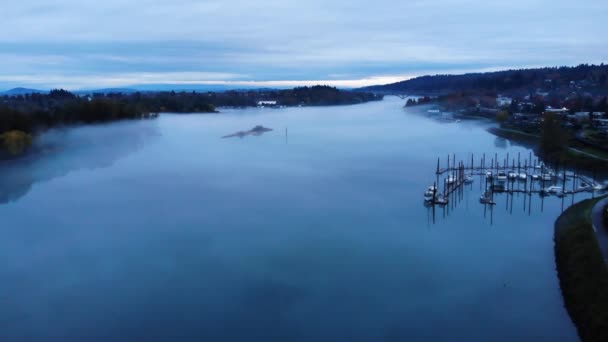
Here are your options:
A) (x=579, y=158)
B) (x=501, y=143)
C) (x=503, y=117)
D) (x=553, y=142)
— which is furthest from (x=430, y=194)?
(x=503, y=117)

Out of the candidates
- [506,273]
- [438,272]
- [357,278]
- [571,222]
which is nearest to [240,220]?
[357,278]

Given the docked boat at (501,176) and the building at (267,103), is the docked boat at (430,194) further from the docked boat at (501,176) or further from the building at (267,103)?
the building at (267,103)

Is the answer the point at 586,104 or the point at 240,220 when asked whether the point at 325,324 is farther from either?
the point at 586,104

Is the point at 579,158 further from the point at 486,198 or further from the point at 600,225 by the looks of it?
the point at 600,225

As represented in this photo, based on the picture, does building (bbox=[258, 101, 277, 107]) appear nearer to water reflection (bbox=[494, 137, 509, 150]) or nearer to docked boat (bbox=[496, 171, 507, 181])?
water reflection (bbox=[494, 137, 509, 150])

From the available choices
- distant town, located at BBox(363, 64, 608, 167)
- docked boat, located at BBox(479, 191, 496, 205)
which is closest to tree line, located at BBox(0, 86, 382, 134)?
distant town, located at BBox(363, 64, 608, 167)

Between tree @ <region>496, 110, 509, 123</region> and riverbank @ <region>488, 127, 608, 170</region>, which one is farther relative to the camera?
tree @ <region>496, 110, 509, 123</region>
